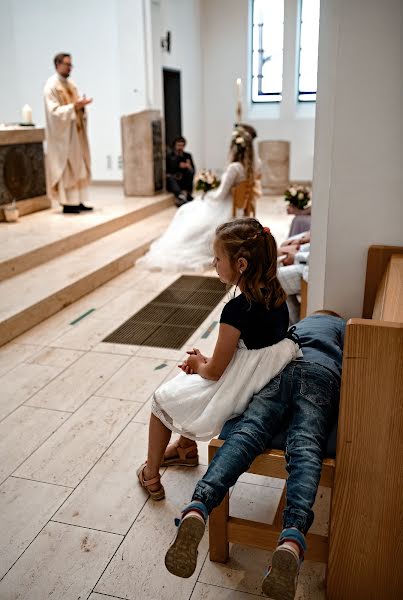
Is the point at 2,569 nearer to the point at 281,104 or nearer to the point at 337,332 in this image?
the point at 337,332

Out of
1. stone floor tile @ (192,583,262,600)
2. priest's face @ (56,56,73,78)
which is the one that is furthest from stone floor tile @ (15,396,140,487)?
priest's face @ (56,56,73,78)

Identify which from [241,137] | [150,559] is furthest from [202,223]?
[150,559]

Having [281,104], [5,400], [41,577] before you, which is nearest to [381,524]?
[41,577]

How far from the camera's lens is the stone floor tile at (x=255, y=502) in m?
2.29

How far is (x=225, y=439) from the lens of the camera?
191 centimetres

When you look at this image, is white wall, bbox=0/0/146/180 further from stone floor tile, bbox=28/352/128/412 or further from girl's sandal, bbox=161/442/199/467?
girl's sandal, bbox=161/442/199/467

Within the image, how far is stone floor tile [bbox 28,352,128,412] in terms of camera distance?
320 cm

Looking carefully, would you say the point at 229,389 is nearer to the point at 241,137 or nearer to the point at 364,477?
the point at 364,477

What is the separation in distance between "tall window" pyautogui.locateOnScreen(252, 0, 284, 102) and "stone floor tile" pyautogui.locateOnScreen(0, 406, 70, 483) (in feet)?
29.8

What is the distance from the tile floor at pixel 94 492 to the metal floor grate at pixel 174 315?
18 cm

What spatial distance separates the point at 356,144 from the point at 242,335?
99 cm

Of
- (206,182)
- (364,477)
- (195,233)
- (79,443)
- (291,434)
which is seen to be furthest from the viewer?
(206,182)

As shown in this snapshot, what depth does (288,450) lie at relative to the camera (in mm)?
1756

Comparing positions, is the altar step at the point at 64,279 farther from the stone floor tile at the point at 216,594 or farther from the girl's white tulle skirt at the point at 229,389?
the stone floor tile at the point at 216,594
